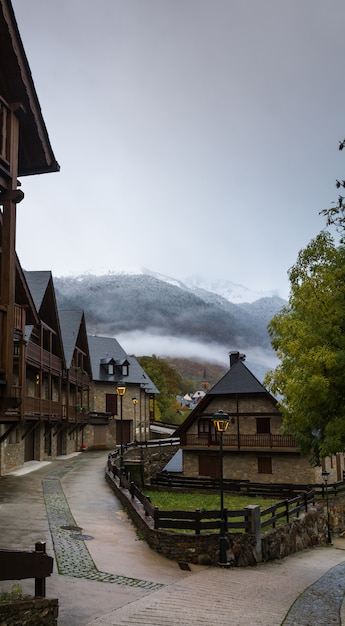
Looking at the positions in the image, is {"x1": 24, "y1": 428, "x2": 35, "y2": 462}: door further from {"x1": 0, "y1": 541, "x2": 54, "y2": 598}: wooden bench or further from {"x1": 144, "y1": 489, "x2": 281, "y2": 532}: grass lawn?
{"x1": 0, "y1": 541, "x2": 54, "y2": 598}: wooden bench

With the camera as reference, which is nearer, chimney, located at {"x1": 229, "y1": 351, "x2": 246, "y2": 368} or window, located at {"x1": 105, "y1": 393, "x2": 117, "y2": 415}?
chimney, located at {"x1": 229, "y1": 351, "x2": 246, "y2": 368}

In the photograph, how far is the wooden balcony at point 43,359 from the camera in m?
28.8

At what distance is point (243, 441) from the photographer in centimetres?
3347

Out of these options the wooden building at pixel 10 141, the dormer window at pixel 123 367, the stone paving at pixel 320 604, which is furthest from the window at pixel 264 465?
the dormer window at pixel 123 367

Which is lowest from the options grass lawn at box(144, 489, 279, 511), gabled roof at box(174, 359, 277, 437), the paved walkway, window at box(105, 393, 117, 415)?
grass lawn at box(144, 489, 279, 511)

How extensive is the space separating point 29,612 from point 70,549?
6097mm

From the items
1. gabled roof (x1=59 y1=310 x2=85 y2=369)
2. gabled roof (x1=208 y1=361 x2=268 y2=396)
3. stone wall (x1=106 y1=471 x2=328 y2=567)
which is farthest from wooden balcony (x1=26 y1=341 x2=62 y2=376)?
stone wall (x1=106 y1=471 x2=328 y2=567)

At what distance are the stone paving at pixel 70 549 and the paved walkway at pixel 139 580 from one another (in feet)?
0.08

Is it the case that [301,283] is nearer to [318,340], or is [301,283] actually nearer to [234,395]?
[318,340]

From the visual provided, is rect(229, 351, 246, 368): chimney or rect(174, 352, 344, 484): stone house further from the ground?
rect(229, 351, 246, 368): chimney

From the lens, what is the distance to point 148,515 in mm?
16469

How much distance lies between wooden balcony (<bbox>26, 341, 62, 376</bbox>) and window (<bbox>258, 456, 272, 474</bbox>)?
47.0 ft

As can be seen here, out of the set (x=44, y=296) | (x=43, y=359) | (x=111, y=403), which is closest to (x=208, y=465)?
(x=43, y=359)

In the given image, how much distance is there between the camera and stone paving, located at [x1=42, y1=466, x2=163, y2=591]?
1141cm
